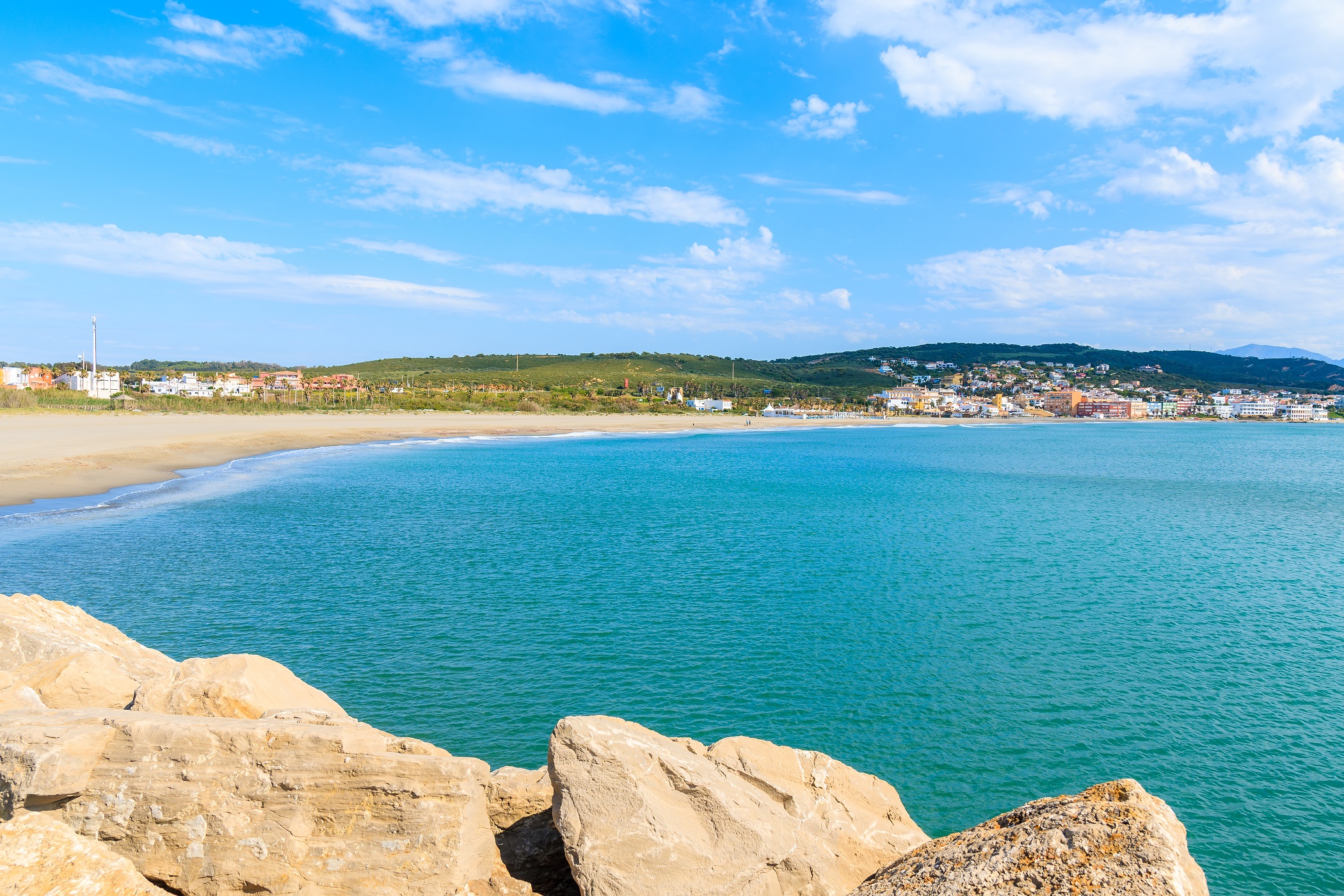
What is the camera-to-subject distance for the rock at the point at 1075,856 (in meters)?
4.23

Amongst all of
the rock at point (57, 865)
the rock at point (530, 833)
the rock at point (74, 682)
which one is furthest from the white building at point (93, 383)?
the rock at point (57, 865)

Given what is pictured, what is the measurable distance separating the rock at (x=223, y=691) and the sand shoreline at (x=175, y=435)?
29.3 meters

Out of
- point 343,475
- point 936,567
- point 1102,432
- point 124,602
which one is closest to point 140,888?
point 124,602

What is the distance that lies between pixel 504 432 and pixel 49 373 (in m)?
95.7

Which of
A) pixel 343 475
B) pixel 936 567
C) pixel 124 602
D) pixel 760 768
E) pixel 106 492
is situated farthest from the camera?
pixel 343 475

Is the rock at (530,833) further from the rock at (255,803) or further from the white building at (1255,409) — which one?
the white building at (1255,409)

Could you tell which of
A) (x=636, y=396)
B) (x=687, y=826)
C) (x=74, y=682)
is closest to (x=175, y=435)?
(x=74, y=682)

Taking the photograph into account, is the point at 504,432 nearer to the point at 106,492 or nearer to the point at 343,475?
the point at 343,475

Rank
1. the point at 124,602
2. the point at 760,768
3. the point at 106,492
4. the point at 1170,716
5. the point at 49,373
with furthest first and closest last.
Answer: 1. the point at 49,373
2. the point at 106,492
3. the point at 124,602
4. the point at 1170,716
5. the point at 760,768

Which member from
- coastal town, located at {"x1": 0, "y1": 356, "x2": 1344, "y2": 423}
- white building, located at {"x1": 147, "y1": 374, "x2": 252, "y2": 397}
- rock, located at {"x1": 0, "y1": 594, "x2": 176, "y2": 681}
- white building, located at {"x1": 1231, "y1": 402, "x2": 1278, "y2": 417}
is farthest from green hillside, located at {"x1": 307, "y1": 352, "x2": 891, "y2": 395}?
rock, located at {"x1": 0, "y1": 594, "x2": 176, "y2": 681}

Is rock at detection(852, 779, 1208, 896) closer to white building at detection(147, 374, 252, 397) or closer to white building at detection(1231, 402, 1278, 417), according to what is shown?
white building at detection(147, 374, 252, 397)

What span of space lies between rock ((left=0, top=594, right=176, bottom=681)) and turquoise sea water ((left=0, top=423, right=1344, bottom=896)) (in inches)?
115

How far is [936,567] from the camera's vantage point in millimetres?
22469

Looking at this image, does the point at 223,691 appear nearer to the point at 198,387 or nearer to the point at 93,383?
the point at 93,383
